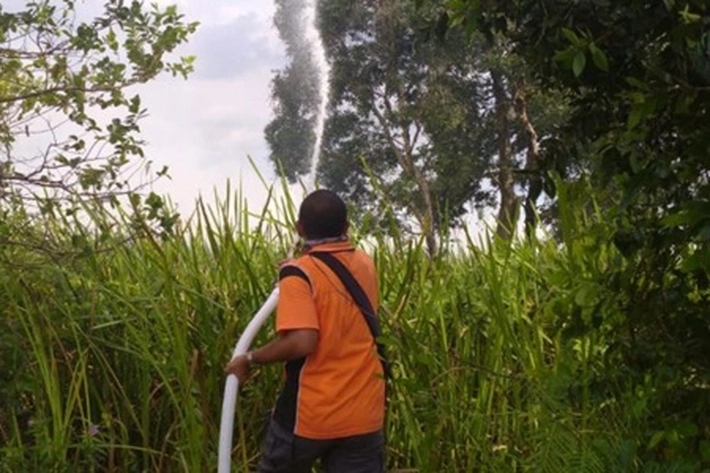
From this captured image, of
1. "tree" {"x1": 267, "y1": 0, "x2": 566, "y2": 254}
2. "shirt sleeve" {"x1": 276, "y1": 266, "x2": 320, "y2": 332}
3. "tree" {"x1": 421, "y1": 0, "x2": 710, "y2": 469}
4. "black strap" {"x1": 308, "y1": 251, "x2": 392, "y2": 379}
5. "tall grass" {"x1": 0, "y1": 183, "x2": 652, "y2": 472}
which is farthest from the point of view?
"tree" {"x1": 267, "y1": 0, "x2": 566, "y2": 254}

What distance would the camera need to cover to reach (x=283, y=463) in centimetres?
426

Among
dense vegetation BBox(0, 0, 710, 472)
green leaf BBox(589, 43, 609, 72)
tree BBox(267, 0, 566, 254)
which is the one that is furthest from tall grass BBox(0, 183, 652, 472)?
tree BBox(267, 0, 566, 254)

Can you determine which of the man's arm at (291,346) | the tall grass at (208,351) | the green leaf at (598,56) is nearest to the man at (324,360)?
the man's arm at (291,346)

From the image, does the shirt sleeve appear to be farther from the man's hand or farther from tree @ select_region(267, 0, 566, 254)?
tree @ select_region(267, 0, 566, 254)

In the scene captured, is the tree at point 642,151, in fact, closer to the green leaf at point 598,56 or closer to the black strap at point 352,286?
the green leaf at point 598,56

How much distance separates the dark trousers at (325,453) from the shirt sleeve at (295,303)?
1.44 feet

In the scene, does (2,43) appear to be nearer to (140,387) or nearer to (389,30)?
(140,387)

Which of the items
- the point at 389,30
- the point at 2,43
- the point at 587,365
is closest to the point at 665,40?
the point at 587,365

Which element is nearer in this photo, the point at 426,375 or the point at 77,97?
the point at 426,375

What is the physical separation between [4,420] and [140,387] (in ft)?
2.12

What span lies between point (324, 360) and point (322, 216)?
1.64 feet

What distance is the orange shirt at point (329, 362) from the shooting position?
13.4ft

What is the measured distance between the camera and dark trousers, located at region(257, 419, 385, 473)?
421 centimetres

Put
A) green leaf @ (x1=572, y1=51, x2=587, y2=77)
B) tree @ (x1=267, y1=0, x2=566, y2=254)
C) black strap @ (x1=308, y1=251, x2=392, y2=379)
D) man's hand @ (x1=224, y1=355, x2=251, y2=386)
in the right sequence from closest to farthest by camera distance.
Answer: green leaf @ (x1=572, y1=51, x2=587, y2=77) → black strap @ (x1=308, y1=251, x2=392, y2=379) → man's hand @ (x1=224, y1=355, x2=251, y2=386) → tree @ (x1=267, y1=0, x2=566, y2=254)
